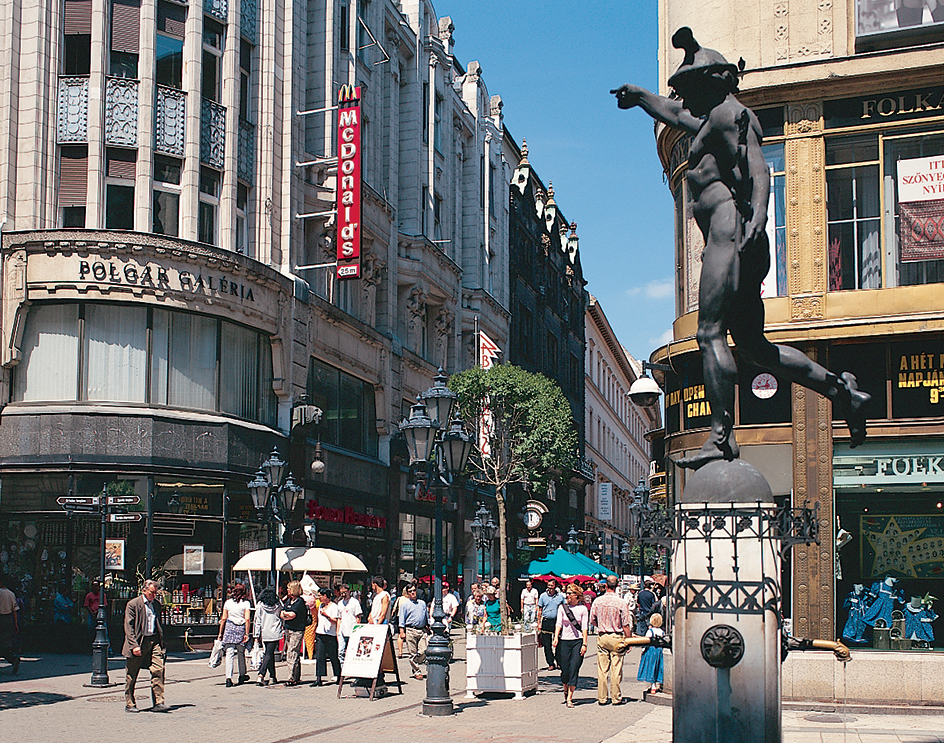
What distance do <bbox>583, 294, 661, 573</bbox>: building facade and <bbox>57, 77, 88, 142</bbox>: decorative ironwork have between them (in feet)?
158

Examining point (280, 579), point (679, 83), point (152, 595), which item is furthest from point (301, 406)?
point (679, 83)

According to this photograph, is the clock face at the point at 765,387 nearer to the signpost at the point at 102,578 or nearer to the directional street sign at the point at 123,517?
the signpost at the point at 102,578

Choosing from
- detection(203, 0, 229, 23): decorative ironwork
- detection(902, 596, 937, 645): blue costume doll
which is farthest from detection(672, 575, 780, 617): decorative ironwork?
detection(203, 0, 229, 23): decorative ironwork

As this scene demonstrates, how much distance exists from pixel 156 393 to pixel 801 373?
2224 centimetres

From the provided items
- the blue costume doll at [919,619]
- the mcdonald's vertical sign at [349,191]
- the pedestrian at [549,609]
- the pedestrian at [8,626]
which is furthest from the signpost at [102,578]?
the blue costume doll at [919,619]

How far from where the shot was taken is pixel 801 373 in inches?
319

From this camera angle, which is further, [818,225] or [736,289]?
[818,225]

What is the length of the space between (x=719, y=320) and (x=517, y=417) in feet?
107

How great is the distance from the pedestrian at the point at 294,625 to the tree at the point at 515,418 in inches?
771

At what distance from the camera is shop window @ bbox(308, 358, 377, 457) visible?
3472 cm

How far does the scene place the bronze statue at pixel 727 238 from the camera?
8000 mm

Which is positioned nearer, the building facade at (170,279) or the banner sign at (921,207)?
the banner sign at (921,207)

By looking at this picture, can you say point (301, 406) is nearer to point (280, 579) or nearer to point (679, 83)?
point (280, 579)

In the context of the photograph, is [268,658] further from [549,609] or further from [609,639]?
[609,639]
